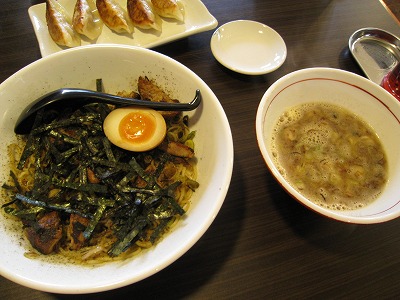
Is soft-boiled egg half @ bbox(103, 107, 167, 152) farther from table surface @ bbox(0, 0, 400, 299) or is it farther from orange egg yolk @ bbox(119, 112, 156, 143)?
table surface @ bbox(0, 0, 400, 299)

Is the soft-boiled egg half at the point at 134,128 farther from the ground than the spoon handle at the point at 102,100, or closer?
closer

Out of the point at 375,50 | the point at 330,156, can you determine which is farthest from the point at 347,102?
the point at 375,50

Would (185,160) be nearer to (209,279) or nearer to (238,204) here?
(238,204)

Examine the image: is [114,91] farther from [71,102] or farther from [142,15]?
[142,15]

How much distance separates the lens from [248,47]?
6.13ft

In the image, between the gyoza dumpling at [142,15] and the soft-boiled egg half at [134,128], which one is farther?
the gyoza dumpling at [142,15]

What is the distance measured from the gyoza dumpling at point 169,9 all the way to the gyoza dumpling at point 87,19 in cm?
36

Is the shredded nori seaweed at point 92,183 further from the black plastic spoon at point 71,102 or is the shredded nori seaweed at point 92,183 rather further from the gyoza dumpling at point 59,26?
the gyoza dumpling at point 59,26

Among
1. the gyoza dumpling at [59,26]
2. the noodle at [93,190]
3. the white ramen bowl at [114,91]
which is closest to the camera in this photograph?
the white ramen bowl at [114,91]

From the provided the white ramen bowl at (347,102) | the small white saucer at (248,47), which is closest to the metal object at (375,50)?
the small white saucer at (248,47)

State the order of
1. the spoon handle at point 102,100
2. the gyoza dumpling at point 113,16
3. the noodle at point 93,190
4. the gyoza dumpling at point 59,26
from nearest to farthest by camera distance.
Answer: the noodle at point 93,190 < the spoon handle at point 102,100 < the gyoza dumpling at point 59,26 < the gyoza dumpling at point 113,16

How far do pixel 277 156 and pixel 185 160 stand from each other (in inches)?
14.5

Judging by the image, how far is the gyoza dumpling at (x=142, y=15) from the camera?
5.90 ft

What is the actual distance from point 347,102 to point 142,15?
1.23 m
